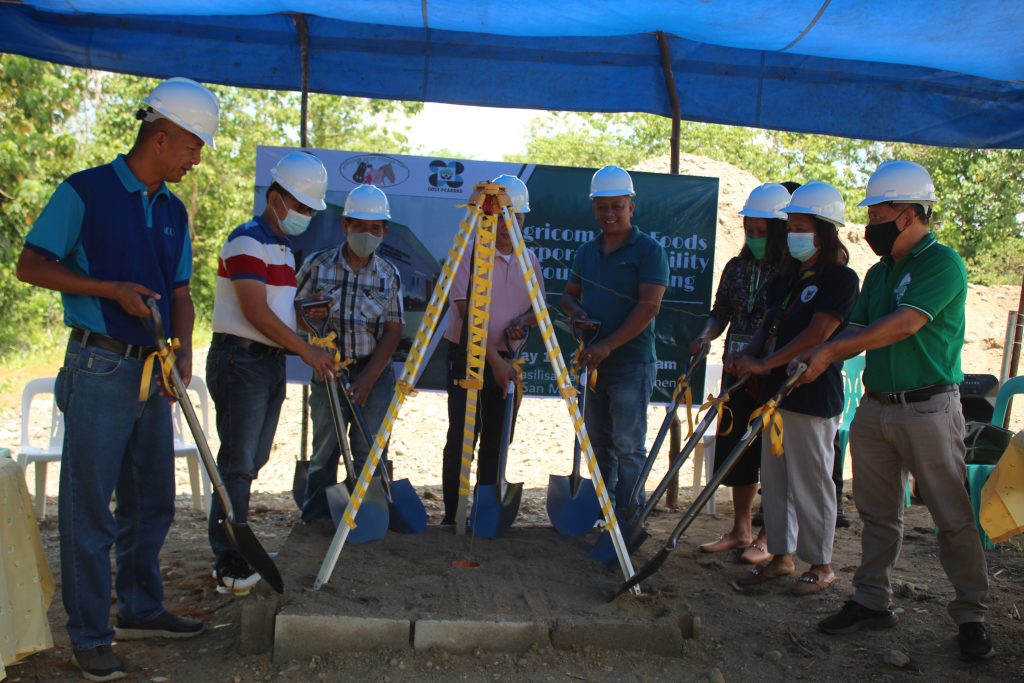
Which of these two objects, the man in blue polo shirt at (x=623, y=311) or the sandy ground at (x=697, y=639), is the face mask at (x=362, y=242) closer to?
the man in blue polo shirt at (x=623, y=311)

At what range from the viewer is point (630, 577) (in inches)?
161

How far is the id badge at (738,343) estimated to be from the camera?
5.20 metres

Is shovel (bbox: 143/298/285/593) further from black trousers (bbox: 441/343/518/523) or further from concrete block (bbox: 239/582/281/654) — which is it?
black trousers (bbox: 441/343/518/523)

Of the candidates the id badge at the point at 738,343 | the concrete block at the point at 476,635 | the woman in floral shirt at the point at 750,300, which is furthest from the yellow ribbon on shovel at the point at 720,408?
the concrete block at the point at 476,635

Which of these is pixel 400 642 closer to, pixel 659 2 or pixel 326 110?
pixel 659 2

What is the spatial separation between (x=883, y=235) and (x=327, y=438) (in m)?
3.05

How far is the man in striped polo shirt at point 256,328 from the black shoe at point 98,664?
910 mm

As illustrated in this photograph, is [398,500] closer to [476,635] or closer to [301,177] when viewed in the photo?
[476,635]

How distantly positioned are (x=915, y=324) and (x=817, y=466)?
1.12m

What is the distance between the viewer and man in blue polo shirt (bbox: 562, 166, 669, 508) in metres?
5.23

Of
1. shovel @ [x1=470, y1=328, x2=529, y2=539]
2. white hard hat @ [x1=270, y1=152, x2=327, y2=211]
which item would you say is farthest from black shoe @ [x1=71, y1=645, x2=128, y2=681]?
white hard hat @ [x1=270, y1=152, x2=327, y2=211]

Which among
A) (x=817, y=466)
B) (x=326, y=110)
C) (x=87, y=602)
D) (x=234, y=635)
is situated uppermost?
(x=326, y=110)

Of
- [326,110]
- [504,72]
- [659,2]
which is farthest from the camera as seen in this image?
[326,110]

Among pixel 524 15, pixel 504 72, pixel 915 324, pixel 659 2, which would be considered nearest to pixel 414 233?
pixel 504 72
